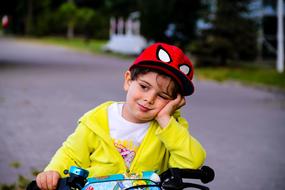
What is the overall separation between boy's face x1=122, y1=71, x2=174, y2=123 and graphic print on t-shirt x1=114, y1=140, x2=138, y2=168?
12cm

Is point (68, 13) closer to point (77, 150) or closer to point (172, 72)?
point (77, 150)

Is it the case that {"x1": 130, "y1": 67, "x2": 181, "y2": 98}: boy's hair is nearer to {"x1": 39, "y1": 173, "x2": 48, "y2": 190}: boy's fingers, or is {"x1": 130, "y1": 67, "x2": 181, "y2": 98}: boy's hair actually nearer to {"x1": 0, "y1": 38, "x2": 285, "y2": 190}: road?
{"x1": 39, "y1": 173, "x2": 48, "y2": 190}: boy's fingers

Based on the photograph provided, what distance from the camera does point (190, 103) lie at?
1091 cm

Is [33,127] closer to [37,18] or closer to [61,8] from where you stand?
[61,8]

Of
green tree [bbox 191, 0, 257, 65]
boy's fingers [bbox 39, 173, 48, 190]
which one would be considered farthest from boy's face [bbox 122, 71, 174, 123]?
green tree [bbox 191, 0, 257, 65]

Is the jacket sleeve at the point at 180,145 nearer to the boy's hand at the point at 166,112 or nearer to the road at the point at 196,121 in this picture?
the boy's hand at the point at 166,112

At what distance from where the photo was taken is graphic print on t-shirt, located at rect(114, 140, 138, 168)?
253 centimetres

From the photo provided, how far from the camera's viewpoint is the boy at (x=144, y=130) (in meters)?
2.41

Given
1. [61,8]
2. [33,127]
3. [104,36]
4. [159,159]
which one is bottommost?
[104,36]

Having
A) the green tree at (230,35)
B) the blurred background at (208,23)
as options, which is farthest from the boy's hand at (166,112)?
the green tree at (230,35)

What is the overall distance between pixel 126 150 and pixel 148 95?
0.90ft

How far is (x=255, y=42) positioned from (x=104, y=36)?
2768cm

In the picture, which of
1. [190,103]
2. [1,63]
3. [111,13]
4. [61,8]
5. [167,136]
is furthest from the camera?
[61,8]

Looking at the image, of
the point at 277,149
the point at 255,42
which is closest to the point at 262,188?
the point at 277,149
